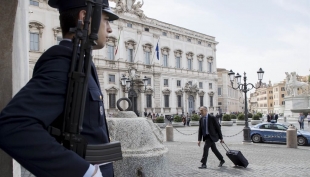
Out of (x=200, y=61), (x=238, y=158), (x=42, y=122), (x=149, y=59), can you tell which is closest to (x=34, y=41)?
(x=149, y=59)

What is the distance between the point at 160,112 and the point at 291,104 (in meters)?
16.4

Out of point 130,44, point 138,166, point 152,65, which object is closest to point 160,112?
point 152,65

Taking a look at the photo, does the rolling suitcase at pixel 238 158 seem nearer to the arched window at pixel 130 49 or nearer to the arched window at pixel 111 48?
the arched window at pixel 111 48

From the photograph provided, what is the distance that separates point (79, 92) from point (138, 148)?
3.07 m

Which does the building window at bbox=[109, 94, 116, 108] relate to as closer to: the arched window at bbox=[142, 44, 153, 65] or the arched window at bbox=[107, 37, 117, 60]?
the arched window at bbox=[107, 37, 117, 60]

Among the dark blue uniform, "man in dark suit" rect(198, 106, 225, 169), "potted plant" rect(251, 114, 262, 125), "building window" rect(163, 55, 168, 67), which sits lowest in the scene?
"potted plant" rect(251, 114, 262, 125)

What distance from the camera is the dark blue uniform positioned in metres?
1.09

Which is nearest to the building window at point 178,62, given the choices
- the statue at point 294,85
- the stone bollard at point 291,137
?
the statue at point 294,85

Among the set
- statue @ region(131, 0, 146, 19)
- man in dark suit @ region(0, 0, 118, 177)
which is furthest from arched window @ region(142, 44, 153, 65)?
man in dark suit @ region(0, 0, 118, 177)

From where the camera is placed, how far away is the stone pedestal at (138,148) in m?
4.14

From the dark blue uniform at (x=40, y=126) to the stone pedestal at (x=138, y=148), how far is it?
9.75 feet

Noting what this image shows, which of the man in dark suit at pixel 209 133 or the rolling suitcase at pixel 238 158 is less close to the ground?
the man in dark suit at pixel 209 133

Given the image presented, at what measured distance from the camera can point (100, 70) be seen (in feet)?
112

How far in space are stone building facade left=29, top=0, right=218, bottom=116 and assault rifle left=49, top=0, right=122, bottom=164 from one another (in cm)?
2899
